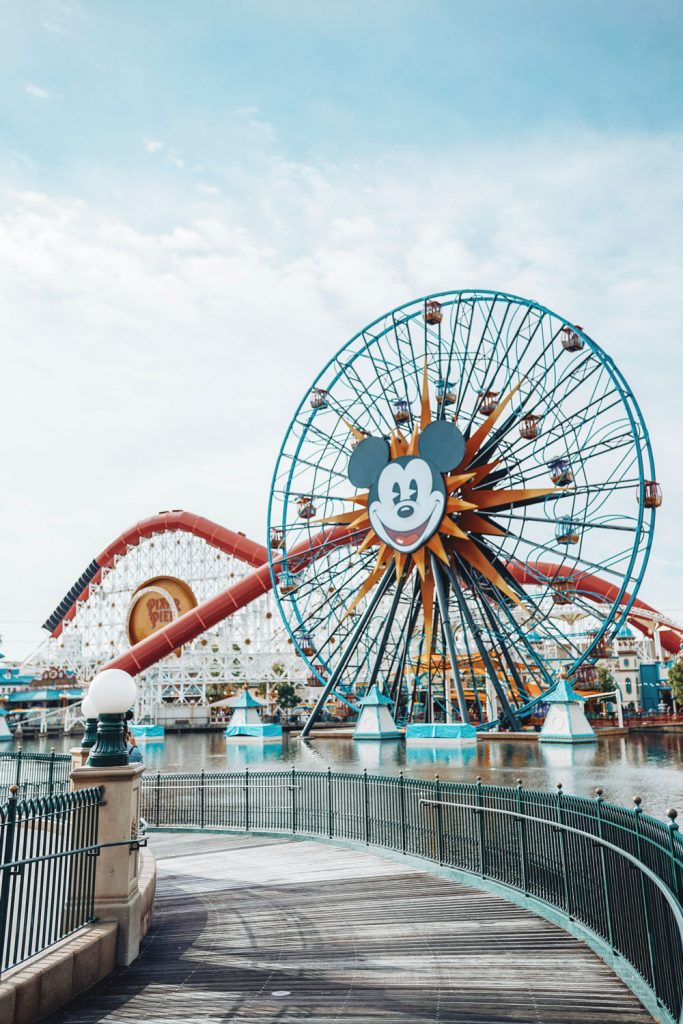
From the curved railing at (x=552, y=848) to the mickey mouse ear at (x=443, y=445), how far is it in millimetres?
22543

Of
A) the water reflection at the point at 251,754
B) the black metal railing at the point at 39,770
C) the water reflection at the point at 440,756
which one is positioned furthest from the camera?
the water reflection at the point at 251,754

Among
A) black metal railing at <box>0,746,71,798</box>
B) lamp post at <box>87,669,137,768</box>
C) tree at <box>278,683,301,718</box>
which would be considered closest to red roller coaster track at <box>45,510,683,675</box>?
tree at <box>278,683,301,718</box>

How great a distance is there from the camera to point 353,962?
6996 mm

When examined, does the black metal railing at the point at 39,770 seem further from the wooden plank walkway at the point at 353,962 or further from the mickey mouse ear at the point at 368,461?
the mickey mouse ear at the point at 368,461

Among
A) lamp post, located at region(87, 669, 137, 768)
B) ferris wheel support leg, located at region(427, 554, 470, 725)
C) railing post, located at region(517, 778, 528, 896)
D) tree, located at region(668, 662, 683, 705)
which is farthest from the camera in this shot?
→ tree, located at region(668, 662, 683, 705)

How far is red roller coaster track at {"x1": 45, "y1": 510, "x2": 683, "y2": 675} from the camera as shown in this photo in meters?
52.6

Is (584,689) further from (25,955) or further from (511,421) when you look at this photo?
Answer: (25,955)

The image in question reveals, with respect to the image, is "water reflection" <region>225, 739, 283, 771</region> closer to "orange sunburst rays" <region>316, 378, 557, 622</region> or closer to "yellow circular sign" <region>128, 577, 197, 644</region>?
"orange sunburst rays" <region>316, 378, 557, 622</region>

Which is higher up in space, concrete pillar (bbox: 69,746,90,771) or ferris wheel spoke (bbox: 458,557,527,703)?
ferris wheel spoke (bbox: 458,557,527,703)

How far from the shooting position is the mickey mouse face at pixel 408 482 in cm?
3659

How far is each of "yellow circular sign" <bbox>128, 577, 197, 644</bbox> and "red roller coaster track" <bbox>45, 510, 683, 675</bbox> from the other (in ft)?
15.2

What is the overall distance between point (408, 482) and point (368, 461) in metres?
2.70

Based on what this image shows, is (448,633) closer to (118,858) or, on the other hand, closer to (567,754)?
(567,754)

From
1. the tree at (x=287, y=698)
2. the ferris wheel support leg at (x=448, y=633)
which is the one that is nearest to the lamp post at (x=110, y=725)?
the ferris wheel support leg at (x=448, y=633)
